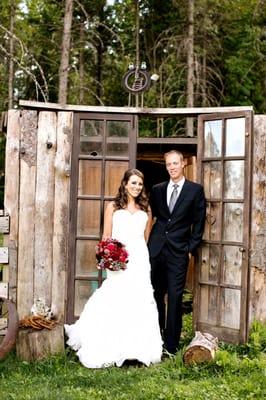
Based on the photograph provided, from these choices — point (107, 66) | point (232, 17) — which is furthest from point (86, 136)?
point (107, 66)

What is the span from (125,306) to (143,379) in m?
0.86

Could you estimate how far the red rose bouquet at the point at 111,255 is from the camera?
597 centimetres

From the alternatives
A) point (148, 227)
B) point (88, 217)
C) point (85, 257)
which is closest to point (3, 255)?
point (85, 257)

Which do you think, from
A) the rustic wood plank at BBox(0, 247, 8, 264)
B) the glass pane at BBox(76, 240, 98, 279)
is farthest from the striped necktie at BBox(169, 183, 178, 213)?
the rustic wood plank at BBox(0, 247, 8, 264)

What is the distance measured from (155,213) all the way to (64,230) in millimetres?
941

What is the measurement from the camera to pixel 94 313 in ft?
19.9

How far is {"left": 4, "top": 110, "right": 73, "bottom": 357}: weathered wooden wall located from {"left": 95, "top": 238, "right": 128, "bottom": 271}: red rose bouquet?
2.00 feet

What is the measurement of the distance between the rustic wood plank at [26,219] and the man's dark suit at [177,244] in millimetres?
1260

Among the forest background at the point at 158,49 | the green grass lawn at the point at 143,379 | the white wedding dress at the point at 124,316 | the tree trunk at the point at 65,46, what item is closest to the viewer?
the green grass lawn at the point at 143,379

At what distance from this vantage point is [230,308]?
20.6 feet

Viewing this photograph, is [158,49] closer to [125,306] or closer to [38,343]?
[125,306]

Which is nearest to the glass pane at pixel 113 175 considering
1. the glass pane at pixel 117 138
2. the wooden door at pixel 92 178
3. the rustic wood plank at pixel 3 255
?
the wooden door at pixel 92 178

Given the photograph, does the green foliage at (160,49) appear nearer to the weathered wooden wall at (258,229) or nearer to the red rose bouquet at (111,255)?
the weathered wooden wall at (258,229)

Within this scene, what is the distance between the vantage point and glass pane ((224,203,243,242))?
6230mm
